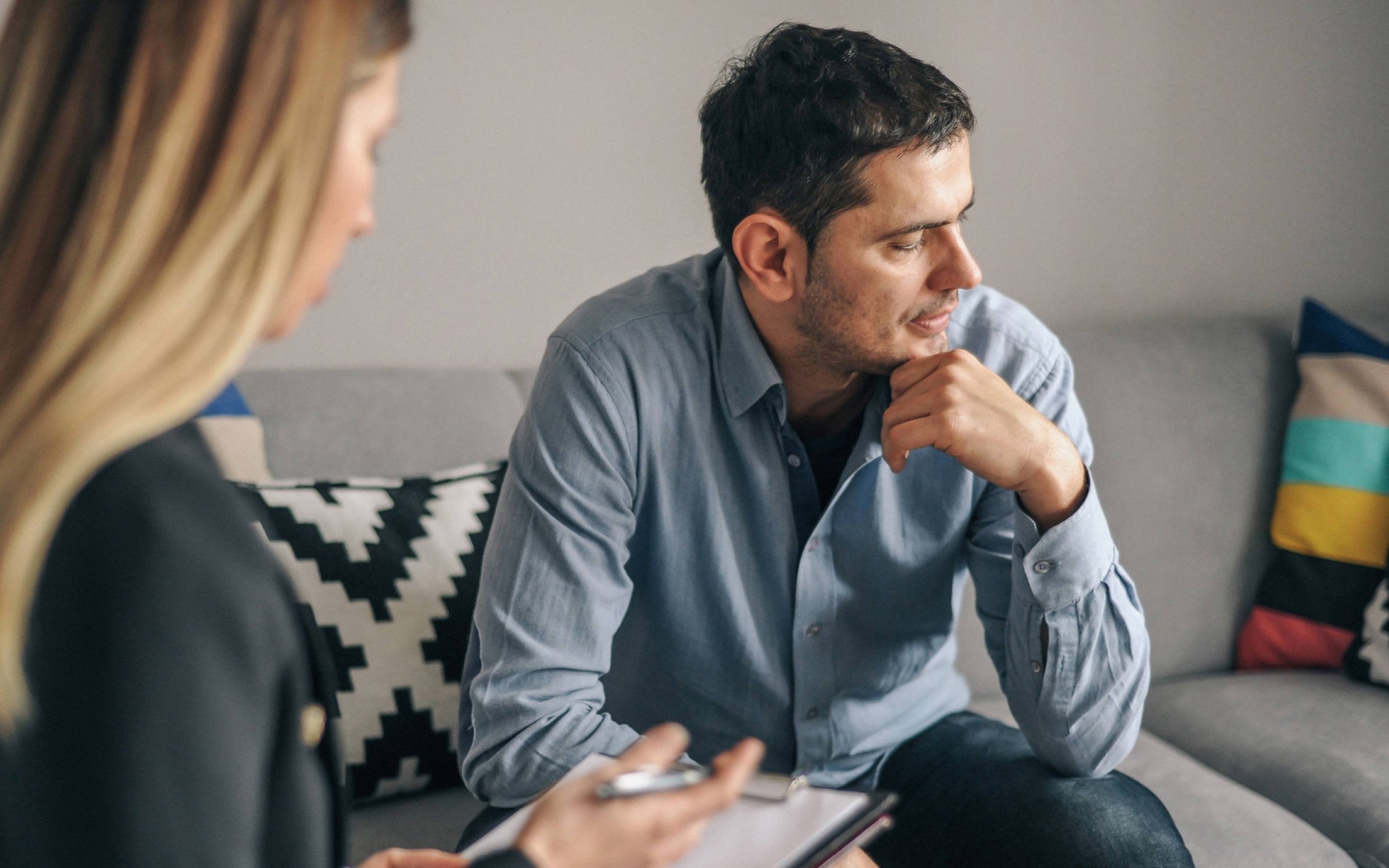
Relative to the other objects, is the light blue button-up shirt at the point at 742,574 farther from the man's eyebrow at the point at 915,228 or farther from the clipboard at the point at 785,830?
the clipboard at the point at 785,830

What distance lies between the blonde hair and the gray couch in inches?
34.2

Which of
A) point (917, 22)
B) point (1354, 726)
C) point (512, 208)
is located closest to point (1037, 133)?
point (917, 22)

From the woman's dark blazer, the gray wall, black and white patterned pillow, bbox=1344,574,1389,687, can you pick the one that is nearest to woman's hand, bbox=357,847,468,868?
the woman's dark blazer

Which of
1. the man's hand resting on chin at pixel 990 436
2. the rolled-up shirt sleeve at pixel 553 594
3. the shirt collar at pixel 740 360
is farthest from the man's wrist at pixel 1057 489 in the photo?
the rolled-up shirt sleeve at pixel 553 594

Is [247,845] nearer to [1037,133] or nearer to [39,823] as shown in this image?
[39,823]

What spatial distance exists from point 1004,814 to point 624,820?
2.10 feet

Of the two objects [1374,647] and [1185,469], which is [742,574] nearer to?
[1185,469]

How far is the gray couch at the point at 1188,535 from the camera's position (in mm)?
1309

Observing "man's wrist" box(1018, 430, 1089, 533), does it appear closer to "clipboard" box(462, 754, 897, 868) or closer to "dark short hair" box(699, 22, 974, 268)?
"dark short hair" box(699, 22, 974, 268)

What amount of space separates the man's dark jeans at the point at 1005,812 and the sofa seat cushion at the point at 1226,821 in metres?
0.14

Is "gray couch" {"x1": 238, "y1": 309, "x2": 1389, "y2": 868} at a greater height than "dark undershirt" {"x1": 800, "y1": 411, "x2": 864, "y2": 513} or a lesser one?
lesser

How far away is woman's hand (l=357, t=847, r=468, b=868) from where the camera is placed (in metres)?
0.79

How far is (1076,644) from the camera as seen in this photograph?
111 cm

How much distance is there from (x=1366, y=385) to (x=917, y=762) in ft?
3.26
